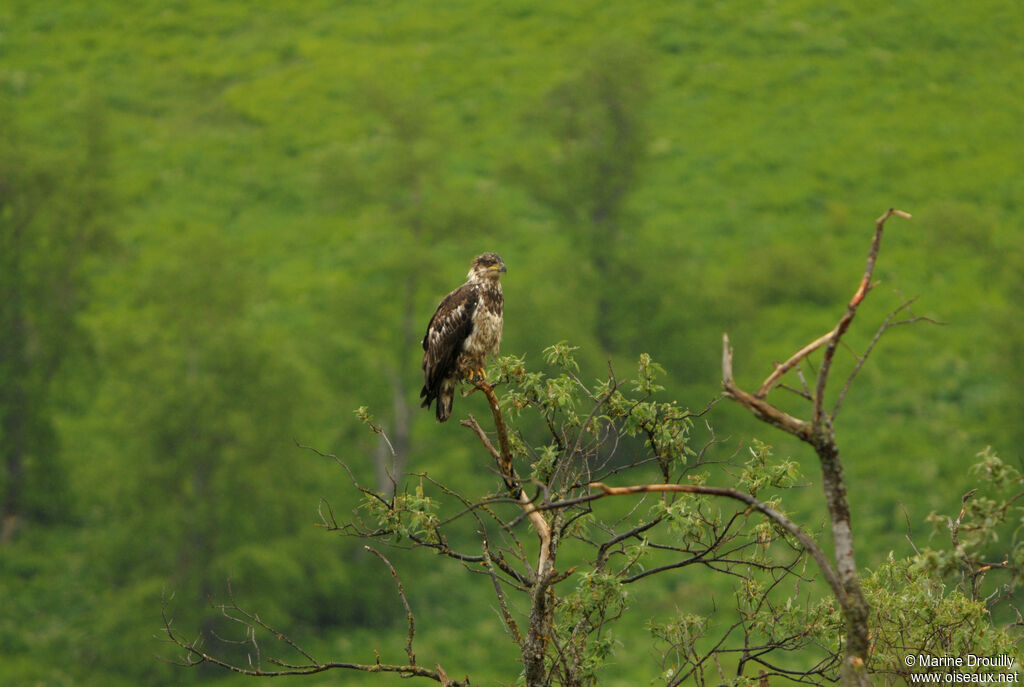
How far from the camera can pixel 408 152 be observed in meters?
36.1

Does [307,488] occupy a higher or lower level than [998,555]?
lower

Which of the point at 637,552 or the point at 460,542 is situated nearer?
the point at 637,552

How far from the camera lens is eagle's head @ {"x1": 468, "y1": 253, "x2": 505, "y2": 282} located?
41.8 ft

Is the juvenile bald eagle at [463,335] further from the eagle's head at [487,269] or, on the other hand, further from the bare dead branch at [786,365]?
the bare dead branch at [786,365]

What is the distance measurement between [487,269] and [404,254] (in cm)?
2194

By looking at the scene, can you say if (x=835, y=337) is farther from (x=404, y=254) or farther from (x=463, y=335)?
(x=404, y=254)

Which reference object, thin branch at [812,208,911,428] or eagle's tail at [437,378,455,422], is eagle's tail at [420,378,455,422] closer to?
eagle's tail at [437,378,455,422]

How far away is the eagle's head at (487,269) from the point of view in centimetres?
1273

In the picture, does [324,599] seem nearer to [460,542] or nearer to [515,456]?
[460,542]

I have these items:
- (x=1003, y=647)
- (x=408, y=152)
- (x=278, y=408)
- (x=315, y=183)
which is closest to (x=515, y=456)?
(x=1003, y=647)

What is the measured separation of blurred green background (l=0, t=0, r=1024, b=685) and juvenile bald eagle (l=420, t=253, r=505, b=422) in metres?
17.4

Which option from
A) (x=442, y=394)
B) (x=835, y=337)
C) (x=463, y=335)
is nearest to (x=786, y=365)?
(x=835, y=337)

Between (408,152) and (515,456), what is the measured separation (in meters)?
27.5

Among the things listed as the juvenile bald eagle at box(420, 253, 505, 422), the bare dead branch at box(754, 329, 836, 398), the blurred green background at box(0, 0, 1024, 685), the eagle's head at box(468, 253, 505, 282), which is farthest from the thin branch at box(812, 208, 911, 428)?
the blurred green background at box(0, 0, 1024, 685)
